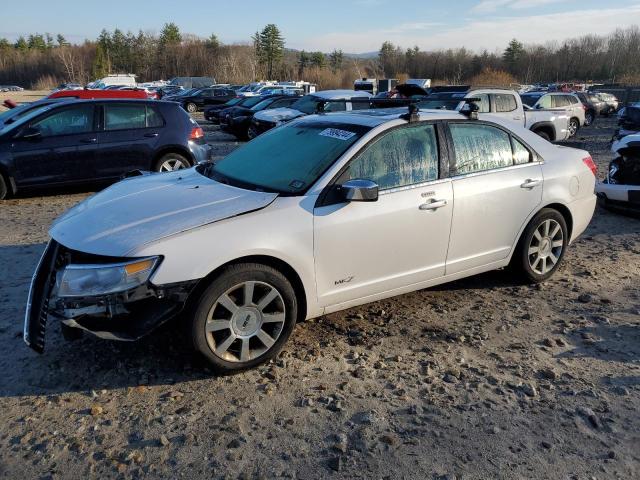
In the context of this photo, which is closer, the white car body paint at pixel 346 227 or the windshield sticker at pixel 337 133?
the white car body paint at pixel 346 227

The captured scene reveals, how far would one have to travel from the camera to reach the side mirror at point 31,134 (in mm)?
8422

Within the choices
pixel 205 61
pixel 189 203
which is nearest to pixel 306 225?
pixel 189 203

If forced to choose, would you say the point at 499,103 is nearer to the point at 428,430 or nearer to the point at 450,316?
the point at 450,316

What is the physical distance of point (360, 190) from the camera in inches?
141

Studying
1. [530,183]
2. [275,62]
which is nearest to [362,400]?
[530,183]

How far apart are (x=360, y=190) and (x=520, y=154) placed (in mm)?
2005

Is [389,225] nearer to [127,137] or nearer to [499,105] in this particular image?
[127,137]

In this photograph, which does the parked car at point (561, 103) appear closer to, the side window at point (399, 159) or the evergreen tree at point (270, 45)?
the side window at point (399, 159)

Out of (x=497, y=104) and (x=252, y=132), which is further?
(x=252, y=132)

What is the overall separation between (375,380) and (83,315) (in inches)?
71.9

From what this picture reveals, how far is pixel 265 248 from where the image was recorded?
11.2 ft

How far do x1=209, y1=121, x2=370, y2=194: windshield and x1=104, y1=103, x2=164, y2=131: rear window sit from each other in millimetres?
5182

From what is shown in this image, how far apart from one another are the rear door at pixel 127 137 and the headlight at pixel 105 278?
6.20m

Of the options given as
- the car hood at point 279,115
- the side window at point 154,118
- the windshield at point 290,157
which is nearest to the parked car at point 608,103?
the car hood at point 279,115
